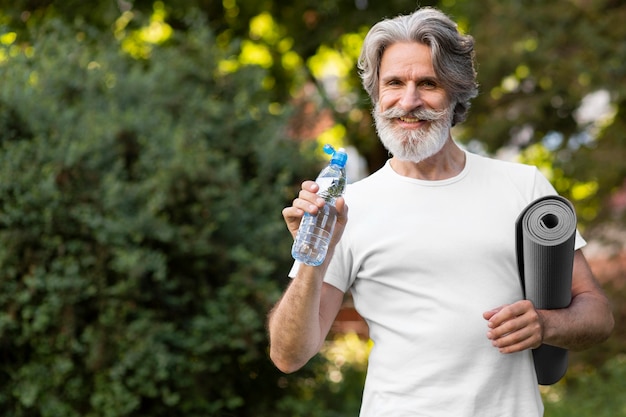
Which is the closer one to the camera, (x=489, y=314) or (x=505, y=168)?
(x=489, y=314)

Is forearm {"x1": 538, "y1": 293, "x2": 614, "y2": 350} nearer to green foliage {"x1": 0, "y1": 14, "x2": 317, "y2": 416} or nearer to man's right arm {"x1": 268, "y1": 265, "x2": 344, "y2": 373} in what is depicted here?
man's right arm {"x1": 268, "y1": 265, "x2": 344, "y2": 373}

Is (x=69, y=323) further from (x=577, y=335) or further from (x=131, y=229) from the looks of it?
(x=577, y=335)

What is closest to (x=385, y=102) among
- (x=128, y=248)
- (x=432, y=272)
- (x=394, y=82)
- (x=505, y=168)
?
(x=394, y=82)

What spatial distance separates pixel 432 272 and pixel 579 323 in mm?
449

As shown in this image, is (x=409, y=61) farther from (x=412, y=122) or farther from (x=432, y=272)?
(x=432, y=272)

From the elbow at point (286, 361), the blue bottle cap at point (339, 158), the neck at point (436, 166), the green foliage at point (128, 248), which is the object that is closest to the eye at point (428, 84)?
the neck at point (436, 166)

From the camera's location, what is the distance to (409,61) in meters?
2.98

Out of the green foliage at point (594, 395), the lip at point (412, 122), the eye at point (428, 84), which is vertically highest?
the eye at point (428, 84)

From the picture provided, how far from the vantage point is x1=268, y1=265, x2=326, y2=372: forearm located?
2736 mm

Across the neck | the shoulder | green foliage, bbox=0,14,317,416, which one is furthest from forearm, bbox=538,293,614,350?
green foliage, bbox=0,14,317,416

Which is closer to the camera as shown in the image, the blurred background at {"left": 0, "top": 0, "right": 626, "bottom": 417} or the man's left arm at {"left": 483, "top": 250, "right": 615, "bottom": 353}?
the man's left arm at {"left": 483, "top": 250, "right": 615, "bottom": 353}

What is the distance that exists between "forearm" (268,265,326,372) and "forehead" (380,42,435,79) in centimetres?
68

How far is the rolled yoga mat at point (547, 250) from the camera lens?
2750mm

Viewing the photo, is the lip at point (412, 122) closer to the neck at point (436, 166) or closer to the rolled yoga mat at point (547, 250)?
the neck at point (436, 166)
